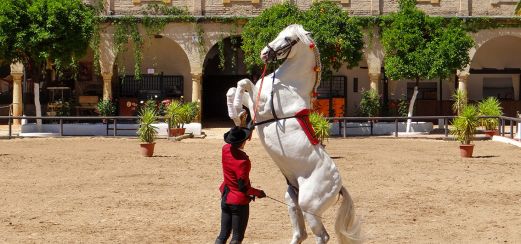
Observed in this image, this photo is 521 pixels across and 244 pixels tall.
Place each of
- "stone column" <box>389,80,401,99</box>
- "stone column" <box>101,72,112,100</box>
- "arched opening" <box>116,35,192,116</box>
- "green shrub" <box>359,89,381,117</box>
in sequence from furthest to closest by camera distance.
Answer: "arched opening" <box>116,35,192,116</box> → "stone column" <box>389,80,401,99</box> → "stone column" <box>101,72,112,100</box> → "green shrub" <box>359,89,381,117</box>

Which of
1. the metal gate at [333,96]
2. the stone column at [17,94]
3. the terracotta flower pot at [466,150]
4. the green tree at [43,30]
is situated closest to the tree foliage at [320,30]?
the metal gate at [333,96]

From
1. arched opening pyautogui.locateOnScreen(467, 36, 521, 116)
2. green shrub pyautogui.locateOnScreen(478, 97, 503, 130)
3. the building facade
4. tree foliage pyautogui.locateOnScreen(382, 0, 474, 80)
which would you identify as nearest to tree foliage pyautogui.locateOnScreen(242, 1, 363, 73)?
tree foliage pyautogui.locateOnScreen(382, 0, 474, 80)

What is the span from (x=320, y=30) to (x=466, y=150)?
875 cm

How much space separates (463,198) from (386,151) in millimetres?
8784

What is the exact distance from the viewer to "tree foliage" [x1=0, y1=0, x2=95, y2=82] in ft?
86.8

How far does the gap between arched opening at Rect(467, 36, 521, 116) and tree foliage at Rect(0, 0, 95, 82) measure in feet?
51.6

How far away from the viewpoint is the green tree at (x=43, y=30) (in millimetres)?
26453

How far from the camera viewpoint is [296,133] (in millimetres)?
8203

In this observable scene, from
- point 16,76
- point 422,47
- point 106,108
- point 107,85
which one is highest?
point 422,47

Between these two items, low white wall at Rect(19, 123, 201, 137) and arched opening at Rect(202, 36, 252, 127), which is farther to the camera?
arched opening at Rect(202, 36, 252, 127)

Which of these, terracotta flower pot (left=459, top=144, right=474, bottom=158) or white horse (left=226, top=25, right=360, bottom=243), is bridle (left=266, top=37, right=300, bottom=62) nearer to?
white horse (left=226, top=25, right=360, bottom=243)

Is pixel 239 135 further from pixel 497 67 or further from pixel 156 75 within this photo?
pixel 497 67

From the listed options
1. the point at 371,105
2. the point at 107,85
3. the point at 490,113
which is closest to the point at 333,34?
the point at 371,105

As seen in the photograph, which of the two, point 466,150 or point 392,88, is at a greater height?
point 392,88
